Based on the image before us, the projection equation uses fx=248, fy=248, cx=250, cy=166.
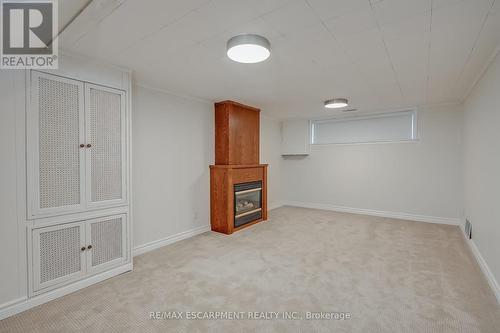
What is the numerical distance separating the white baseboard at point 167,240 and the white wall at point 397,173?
314cm

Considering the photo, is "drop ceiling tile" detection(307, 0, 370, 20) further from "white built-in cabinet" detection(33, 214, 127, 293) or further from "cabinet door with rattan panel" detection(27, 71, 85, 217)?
"white built-in cabinet" detection(33, 214, 127, 293)

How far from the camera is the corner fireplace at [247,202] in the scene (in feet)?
14.4

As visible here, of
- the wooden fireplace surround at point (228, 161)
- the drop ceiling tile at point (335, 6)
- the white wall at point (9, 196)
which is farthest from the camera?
the wooden fireplace surround at point (228, 161)

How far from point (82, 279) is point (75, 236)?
17.3 inches

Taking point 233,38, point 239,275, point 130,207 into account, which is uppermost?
point 233,38

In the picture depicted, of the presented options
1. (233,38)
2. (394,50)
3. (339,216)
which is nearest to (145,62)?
(233,38)

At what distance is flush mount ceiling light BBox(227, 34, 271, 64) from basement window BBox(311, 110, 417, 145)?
4.09 metres

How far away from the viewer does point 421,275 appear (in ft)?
8.71

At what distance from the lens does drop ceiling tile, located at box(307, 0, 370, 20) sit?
5.24 ft

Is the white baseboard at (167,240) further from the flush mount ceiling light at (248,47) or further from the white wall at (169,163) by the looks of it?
the flush mount ceiling light at (248,47)

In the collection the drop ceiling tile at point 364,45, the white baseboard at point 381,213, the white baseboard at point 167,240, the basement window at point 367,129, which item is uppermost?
the drop ceiling tile at point 364,45

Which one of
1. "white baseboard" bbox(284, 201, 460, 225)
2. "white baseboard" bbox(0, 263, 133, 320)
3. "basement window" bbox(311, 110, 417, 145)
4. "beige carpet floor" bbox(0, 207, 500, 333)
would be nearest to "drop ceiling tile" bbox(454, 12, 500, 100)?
"basement window" bbox(311, 110, 417, 145)

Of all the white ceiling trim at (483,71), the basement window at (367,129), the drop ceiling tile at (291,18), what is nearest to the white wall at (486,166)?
the white ceiling trim at (483,71)

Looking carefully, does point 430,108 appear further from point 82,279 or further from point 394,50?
point 82,279
